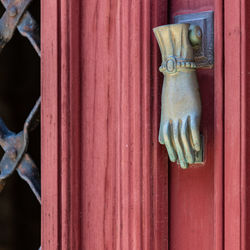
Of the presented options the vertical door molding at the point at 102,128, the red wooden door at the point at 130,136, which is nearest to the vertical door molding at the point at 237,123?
the red wooden door at the point at 130,136

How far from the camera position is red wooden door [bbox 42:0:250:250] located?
2.00 ft

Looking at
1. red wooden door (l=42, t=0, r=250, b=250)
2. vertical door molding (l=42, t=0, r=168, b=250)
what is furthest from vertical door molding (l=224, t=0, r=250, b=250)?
vertical door molding (l=42, t=0, r=168, b=250)

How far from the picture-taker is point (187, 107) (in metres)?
0.62

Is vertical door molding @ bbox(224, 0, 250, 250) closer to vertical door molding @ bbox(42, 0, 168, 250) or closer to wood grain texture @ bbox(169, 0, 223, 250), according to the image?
wood grain texture @ bbox(169, 0, 223, 250)

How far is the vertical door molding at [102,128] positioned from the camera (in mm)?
682

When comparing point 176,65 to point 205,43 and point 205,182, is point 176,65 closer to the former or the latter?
point 205,43

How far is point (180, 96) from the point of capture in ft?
2.06

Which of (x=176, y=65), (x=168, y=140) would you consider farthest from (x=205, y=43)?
(x=168, y=140)

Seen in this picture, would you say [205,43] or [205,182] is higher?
[205,43]

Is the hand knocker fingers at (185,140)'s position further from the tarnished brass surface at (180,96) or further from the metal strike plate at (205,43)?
the metal strike plate at (205,43)

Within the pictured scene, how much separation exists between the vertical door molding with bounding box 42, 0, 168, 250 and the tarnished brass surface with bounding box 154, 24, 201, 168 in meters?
0.05

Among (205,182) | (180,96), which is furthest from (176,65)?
(205,182)

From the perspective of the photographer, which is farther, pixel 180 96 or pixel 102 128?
pixel 102 128

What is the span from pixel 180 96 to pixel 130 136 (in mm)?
115
